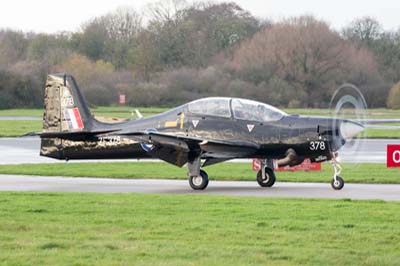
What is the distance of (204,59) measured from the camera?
62688 millimetres

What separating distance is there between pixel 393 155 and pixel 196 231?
35.9 feet

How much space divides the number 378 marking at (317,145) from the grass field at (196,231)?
3086 mm

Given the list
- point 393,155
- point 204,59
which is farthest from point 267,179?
point 204,59

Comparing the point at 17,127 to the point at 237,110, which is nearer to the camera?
the point at 237,110

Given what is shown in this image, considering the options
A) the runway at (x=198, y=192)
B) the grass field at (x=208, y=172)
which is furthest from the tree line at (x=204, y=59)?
the runway at (x=198, y=192)

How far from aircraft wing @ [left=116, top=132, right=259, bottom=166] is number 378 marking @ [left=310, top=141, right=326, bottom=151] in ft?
3.85

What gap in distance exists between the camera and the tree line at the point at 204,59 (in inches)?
2137

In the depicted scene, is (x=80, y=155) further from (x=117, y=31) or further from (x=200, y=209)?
(x=117, y=31)

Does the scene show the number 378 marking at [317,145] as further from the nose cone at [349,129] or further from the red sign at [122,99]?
the red sign at [122,99]

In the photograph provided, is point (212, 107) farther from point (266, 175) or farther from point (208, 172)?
point (208, 172)

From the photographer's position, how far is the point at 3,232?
12602mm

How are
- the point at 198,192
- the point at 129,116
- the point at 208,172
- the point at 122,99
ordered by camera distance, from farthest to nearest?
1. the point at 122,99
2. the point at 129,116
3. the point at 208,172
4. the point at 198,192

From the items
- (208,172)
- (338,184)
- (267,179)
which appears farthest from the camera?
(208,172)

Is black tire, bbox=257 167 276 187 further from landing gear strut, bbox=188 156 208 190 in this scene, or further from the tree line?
the tree line
